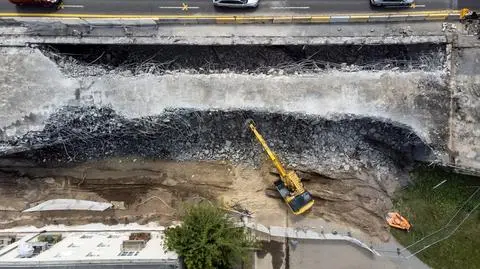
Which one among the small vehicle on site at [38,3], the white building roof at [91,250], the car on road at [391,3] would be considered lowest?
the white building roof at [91,250]

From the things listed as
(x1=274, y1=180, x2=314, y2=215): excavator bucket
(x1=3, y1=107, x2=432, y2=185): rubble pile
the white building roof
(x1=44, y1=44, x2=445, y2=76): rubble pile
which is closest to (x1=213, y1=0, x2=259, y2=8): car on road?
(x1=44, y1=44, x2=445, y2=76): rubble pile

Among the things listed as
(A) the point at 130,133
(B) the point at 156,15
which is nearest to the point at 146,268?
(A) the point at 130,133

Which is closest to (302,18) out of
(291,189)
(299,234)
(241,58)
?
(241,58)

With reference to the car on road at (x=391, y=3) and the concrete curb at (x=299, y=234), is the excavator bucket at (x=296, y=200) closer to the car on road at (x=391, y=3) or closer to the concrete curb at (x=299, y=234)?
the concrete curb at (x=299, y=234)

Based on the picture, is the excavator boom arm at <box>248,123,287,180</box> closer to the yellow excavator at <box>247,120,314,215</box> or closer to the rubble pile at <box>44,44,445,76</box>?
the yellow excavator at <box>247,120,314,215</box>

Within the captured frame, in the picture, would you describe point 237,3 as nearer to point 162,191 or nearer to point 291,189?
point 291,189

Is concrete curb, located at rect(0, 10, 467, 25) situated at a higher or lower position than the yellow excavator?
higher

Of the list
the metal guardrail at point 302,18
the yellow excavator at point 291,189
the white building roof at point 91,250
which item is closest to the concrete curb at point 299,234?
the yellow excavator at point 291,189
